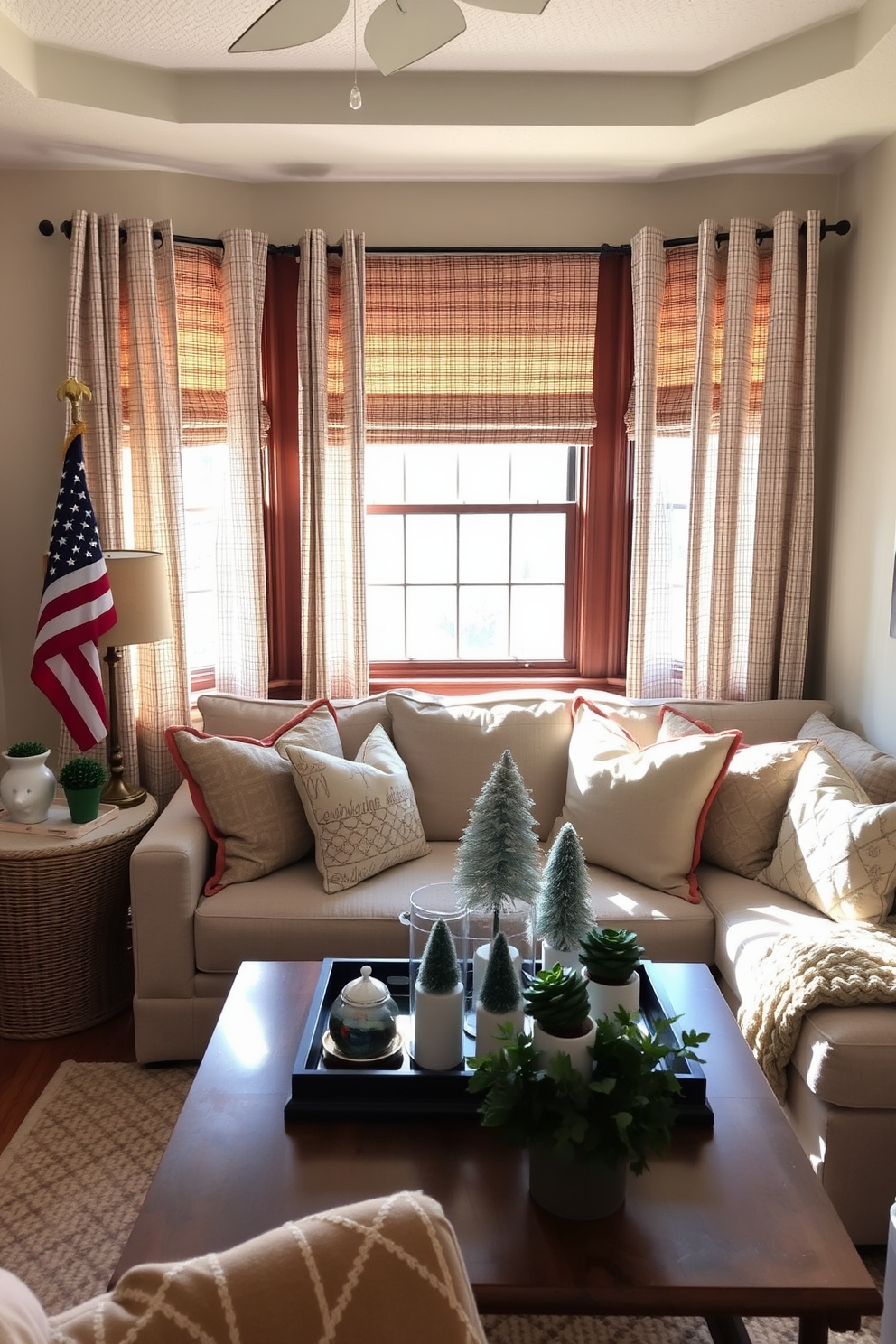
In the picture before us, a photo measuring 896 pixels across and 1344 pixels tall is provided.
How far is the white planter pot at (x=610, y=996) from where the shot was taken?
1.89m

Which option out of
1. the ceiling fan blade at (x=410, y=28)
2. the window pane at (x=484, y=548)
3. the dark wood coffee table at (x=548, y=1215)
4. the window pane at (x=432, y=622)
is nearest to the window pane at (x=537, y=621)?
the window pane at (x=484, y=548)

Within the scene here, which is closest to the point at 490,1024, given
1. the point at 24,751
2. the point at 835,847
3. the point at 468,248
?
the point at 835,847

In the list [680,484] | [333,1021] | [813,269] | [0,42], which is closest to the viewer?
[333,1021]

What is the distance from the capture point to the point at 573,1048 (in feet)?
5.48

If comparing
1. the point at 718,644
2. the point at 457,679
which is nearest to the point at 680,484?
the point at 718,644

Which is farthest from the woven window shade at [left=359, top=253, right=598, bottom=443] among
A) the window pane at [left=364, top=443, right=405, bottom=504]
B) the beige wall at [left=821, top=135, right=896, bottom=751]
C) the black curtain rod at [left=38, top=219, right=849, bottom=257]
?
the beige wall at [left=821, top=135, right=896, bottom=751]

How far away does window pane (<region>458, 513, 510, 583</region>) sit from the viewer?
4.08m

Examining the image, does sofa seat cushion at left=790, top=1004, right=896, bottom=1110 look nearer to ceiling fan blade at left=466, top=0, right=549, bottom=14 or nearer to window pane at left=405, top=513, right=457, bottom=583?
ceiling fan blade at left=466, top=0, right=549, bottom=14

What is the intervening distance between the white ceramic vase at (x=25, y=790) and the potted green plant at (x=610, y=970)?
1.93 meters

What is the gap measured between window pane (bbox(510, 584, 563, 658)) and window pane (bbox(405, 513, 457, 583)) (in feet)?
0.90

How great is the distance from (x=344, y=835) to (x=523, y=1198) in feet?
4.69

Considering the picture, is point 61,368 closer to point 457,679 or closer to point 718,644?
point 457,679

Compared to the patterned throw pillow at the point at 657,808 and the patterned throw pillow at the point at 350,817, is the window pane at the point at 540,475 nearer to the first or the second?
the patterned throw pillow at the point at 657,808

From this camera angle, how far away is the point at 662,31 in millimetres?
2889
